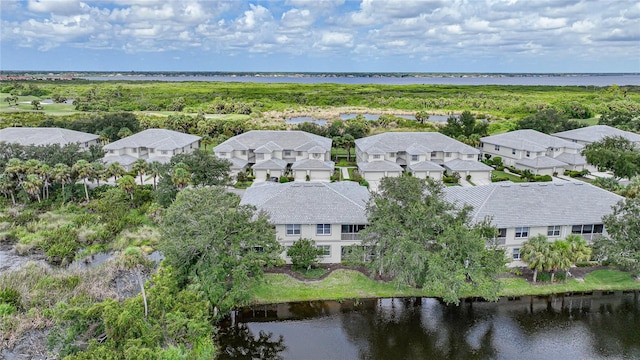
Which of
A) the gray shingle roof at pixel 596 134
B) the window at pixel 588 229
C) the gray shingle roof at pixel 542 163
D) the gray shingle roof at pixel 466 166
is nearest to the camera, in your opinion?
the window at pixel 588 229

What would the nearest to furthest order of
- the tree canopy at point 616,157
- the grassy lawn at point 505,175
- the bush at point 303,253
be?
the bush at point 303,253 < the tree canopy at point 616,157 < the grassy lawn at point 505,175

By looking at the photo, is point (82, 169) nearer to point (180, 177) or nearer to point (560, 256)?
point (180, 177)

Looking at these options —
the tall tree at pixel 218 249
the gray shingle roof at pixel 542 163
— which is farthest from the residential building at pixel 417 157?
the tall tree at pixel 218 249

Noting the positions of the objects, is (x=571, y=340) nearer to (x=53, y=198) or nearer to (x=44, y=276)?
(x=44, y=276)

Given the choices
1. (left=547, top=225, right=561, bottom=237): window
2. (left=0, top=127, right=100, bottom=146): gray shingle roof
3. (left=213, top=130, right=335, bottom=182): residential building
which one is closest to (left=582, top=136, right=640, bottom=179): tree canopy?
(left=547, top=225, right=561, bottom=237): window

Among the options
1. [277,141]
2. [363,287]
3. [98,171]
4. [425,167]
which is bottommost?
[363,287]

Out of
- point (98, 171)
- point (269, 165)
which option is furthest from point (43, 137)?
point (269, 165)

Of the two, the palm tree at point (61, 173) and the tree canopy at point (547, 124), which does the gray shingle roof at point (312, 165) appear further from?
the tree canopy at point (547, 124)

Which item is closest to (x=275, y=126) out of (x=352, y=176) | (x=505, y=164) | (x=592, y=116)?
(x=352, y=176)
